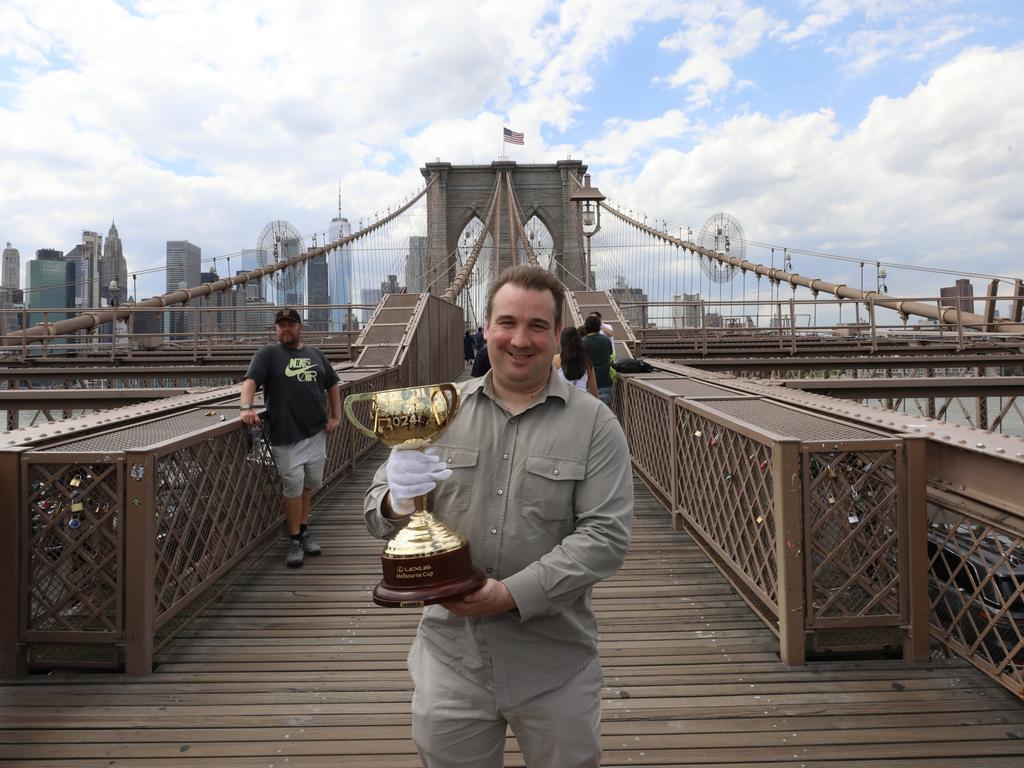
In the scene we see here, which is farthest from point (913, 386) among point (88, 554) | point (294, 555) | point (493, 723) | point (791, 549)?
point (88, 554)

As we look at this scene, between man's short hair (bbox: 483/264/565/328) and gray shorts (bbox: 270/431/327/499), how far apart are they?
3.16m

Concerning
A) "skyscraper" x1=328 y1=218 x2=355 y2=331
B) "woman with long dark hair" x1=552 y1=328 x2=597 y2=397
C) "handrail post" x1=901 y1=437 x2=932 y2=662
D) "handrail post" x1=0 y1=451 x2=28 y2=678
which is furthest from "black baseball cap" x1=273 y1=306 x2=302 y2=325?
"skyscraper" x1=328 y1=218 x2=355 y2=331

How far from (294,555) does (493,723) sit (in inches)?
129

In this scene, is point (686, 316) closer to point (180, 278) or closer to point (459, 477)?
point (459, 477)

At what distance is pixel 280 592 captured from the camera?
4004 mm

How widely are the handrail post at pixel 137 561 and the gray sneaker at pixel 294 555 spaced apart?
143cm

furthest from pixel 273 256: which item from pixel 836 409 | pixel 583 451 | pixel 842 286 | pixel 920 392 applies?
pixel 583 451

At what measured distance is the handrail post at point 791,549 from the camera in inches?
117

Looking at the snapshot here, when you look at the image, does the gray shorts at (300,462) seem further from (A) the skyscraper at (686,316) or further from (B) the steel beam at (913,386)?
(A) the skyscraper at (686,316)

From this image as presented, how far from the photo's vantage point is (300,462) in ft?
14.2

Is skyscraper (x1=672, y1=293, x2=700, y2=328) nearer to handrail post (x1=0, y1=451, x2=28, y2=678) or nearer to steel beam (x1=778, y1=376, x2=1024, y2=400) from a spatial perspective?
steel beam (x1=778, y1=376, x2=1024, y2=400)

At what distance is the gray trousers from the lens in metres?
1.43

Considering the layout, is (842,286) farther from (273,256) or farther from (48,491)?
(48,491)

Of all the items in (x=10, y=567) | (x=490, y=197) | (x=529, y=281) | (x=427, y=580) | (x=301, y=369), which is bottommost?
(x=10, y=567)
